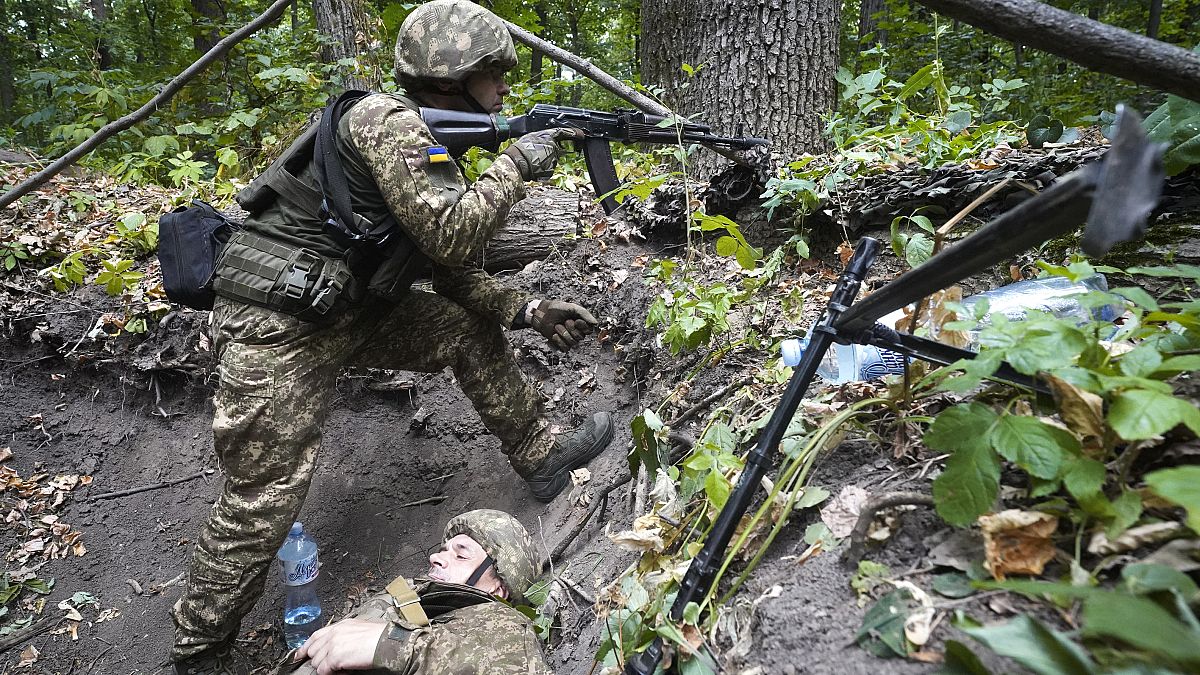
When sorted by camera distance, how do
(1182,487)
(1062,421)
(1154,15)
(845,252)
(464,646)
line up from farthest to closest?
(1154,15)
(845,252)
(464,646)
(1062,421)
(1182,487)

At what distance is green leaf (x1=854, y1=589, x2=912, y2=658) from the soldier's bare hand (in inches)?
68.4

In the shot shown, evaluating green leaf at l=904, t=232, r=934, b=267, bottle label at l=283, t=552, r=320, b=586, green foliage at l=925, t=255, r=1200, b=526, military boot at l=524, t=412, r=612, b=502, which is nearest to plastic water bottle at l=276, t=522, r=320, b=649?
bottle label at l=283, t=552, r=320, b=586

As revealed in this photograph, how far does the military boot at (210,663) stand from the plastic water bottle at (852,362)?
3.04 m

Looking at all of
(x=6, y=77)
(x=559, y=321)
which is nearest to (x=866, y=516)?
(x=559, y=321)

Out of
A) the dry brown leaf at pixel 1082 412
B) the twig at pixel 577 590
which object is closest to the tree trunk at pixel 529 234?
the twig at pixel 577 590

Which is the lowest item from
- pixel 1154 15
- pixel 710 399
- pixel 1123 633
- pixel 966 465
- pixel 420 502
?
pixel 420 502

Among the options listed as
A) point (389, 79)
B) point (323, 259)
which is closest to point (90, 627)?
point (323, 259)

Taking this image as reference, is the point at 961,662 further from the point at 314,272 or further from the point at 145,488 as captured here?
the point at 145,488

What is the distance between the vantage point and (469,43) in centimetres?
314

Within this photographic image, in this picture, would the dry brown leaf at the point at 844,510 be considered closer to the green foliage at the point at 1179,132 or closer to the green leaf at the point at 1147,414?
the green leaf at the point at 1147,414

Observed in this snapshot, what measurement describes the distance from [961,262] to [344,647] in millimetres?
2278

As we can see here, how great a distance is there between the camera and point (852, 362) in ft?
7.19

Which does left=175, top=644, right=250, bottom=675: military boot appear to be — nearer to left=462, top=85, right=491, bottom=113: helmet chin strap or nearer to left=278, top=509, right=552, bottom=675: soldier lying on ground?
left=278, top=509, right=552, bottom=675: soldier lying on ground

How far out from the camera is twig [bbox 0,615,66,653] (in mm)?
3502
